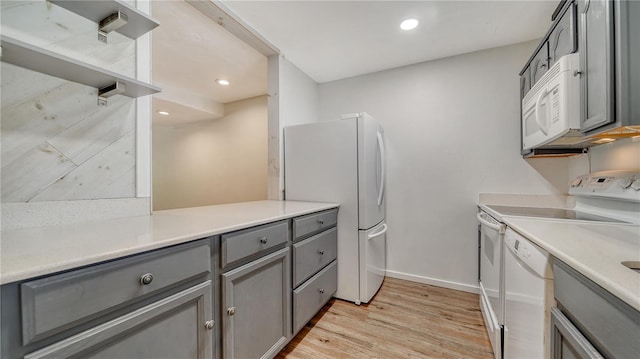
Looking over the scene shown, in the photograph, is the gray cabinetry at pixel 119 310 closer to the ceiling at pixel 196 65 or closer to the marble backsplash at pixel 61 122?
the marble backsplash at pixel 61 122

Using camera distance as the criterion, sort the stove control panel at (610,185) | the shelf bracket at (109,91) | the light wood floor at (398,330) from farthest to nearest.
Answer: the light wood floor at (398,330), the stove control panel at (610,185), the shelf bracket at (109,91)

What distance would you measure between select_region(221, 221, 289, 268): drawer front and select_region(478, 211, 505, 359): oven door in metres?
1.33

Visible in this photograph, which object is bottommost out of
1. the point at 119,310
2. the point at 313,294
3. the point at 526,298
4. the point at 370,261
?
the point at 313,294

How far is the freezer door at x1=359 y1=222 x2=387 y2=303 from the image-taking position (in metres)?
2.09

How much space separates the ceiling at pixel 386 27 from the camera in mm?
1767

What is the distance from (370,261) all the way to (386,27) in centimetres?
205

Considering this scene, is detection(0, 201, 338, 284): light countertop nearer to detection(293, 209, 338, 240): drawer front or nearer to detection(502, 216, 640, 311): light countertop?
detection(293, 209, 338, 240): drawer front

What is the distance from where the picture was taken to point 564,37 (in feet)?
4.43

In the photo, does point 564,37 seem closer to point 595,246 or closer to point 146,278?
point 595,246

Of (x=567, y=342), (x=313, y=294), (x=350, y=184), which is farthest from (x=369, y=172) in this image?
(x=567, y=342)

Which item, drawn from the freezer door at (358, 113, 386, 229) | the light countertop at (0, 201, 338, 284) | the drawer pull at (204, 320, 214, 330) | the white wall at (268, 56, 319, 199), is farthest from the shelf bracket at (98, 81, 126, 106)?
the freezer door at (358, 113, 386, 229)

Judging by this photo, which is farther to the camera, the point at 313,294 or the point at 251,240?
the point at 313,294

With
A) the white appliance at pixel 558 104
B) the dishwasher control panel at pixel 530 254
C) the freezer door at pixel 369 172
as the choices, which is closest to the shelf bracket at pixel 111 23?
the freezer door at pixel 369 172

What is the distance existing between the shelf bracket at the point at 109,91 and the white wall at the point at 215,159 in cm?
244
